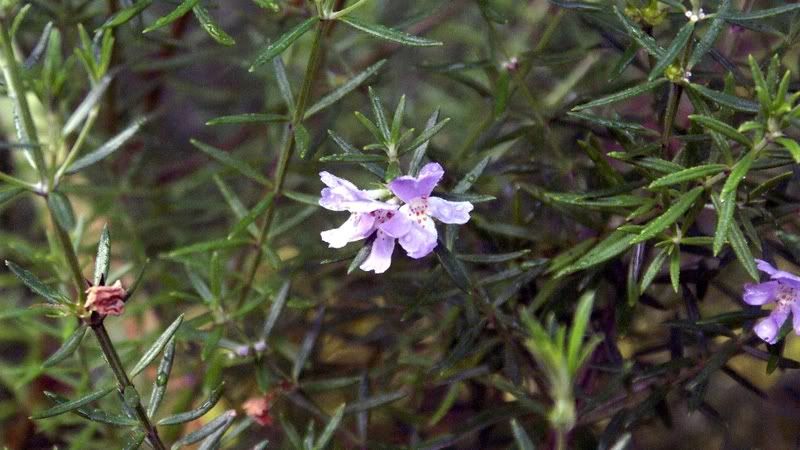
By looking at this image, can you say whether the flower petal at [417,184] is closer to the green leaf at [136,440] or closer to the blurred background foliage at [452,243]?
the blurred background foliage at [452,243]

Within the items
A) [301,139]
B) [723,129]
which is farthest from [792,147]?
[301,139]

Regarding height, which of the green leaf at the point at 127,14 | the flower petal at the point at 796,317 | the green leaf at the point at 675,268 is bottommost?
the flower petal at the point at 796,317

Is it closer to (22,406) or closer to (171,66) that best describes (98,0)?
(171,66)

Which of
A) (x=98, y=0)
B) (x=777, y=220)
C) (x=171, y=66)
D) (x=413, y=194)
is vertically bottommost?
(x=777, y=220)

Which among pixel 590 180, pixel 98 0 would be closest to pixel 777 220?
pixel 590 180

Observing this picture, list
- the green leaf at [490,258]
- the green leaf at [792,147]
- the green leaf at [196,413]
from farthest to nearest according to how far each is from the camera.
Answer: the green leaf at [490,258] < the green leaf at [196,413] < the green leaf at [792,147]

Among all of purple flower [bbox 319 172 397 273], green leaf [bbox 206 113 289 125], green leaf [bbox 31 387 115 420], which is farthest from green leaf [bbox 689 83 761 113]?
green leaf [bbox 31 387 115 420]

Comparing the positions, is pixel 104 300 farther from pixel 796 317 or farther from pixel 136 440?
pixel 796 317

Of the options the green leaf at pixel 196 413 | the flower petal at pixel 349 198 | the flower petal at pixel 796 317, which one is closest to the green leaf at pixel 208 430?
the green leaf at pixel 196 413
